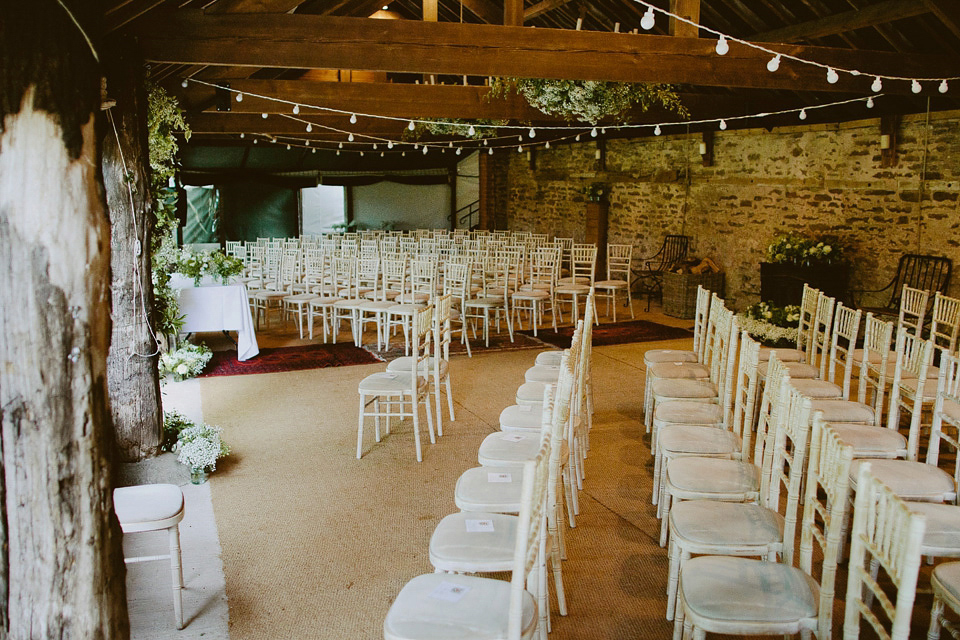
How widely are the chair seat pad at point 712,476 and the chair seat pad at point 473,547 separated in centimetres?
82

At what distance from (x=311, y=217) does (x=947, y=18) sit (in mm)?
16261

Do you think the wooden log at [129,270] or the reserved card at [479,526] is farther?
the wooden log at [129,270]

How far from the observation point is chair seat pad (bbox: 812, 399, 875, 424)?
14.2ft

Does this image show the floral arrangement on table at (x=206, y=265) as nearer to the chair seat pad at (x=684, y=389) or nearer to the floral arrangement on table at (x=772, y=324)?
the chair seat pad at (x=684, y=389)

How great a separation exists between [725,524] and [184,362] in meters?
6.03

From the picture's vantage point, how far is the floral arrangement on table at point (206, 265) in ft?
27.6

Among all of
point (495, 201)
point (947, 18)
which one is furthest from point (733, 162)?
point (495, 201)

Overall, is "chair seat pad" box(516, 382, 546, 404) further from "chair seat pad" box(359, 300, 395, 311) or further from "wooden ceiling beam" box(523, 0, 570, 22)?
"wooden ceiling beam" box(523, 0, 570, 22)

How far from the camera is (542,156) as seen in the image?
1756cm

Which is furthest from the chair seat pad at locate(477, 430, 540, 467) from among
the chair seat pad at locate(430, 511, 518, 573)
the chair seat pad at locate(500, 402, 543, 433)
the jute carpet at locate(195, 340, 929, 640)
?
the chair seat pad at locate(430, 511, 518, 573)

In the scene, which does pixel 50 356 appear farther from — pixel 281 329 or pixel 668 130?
pixel 668 130

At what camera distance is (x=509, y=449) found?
12.6 ft

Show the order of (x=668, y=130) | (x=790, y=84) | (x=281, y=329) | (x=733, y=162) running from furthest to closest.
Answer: (x=668, y=130) < (x=733, y=162) < (x=281, y=329) < (x=790, y=84)

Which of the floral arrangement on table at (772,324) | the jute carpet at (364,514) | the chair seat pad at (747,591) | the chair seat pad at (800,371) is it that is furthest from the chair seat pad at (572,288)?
the chair seat pad at (747,591)
